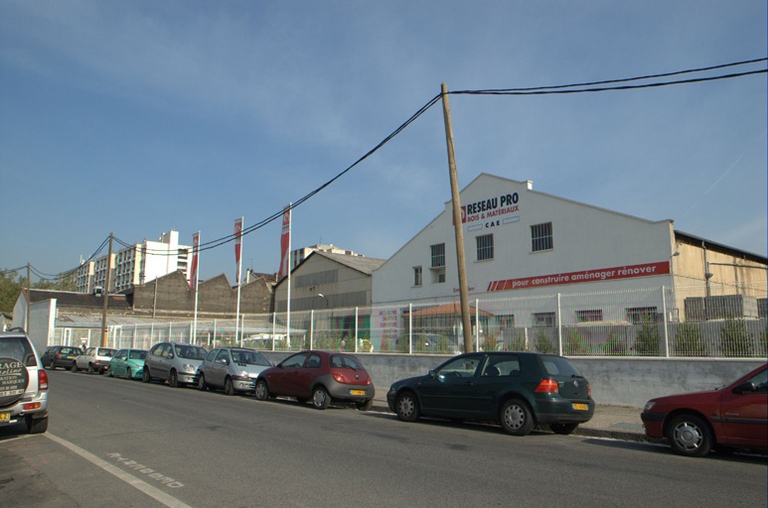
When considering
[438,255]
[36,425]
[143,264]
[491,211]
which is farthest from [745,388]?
[143,264]

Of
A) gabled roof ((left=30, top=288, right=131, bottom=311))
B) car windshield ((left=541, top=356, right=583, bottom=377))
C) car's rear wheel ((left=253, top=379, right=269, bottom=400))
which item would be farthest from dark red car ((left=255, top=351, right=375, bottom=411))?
gabled roof ((left=30, top=288, right=131, bottom=311))

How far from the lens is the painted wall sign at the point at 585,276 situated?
95.8 ft

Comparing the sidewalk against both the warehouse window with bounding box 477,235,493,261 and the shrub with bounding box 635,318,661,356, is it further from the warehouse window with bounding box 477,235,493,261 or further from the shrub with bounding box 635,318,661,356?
the warehouse window with bounding box 477,235,493,261

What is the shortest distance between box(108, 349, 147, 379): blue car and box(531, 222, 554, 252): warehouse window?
71.2 ft

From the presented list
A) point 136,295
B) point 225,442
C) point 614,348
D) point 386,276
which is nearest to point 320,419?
point 225,442

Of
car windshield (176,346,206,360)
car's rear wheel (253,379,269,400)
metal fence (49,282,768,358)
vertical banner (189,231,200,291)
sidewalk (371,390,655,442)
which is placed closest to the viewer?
sidewalk (371,390,655,442)

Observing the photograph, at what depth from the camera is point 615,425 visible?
37.1 feet

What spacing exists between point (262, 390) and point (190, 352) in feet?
21.6

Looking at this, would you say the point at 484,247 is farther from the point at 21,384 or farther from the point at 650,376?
the point at 21,384

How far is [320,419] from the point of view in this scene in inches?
490

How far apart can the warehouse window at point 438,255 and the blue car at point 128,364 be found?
66.7ft

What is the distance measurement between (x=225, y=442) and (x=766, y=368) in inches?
310

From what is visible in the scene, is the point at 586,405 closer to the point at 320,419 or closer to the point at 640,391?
the point at 640,391

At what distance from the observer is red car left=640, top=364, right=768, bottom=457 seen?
786 cm
